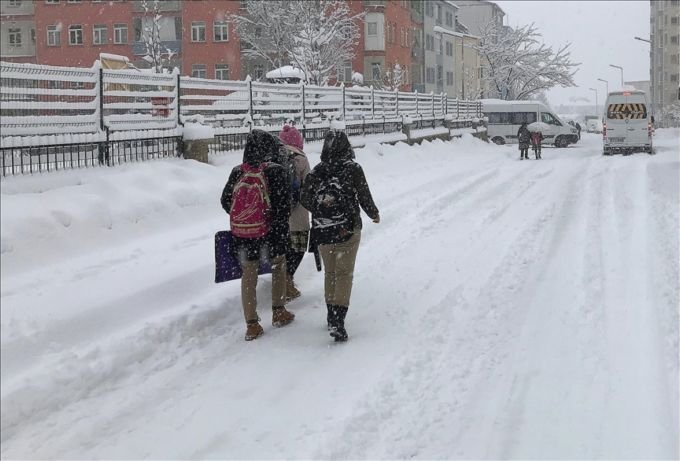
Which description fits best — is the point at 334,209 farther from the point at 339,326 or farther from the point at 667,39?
the point at 667,39

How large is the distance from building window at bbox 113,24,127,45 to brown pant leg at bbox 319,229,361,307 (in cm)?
5514

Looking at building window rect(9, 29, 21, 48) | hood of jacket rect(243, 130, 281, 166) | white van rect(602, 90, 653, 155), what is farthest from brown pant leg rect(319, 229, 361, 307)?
building window rect(9, 29, 21, 48)

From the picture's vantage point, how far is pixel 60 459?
4.61m

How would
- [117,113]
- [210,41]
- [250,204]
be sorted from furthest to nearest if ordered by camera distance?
[210,41] → [117,113] → [250,204]

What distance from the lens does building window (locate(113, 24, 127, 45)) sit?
58156 millimetres

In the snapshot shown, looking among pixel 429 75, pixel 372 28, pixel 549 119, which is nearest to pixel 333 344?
pixel 549 119

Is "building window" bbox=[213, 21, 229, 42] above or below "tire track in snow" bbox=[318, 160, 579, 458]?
above

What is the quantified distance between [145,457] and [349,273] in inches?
109

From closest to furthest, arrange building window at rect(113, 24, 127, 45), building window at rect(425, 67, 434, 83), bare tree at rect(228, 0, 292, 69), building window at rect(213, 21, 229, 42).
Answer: bare tree at rect(228, 0, 292, 69) < building window at rect(213, 21, 229, 42) < building window at rect(113, 24, 127, 45) < building window at rect(425, 67, 434, 83)

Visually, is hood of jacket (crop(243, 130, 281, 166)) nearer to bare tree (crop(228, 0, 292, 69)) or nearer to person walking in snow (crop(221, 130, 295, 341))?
person walking in snow (crop(221, 130, 295, 341))

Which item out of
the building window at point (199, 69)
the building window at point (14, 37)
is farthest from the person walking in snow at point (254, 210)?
the building window at point (14, 37)

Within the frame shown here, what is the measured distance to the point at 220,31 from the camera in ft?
189

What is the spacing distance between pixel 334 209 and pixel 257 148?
0.83 metres

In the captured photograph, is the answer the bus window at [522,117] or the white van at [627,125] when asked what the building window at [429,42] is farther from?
the white van at [627,125]
